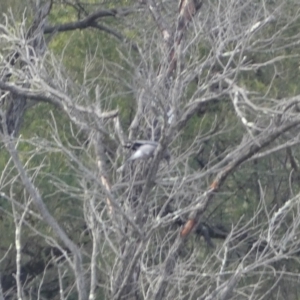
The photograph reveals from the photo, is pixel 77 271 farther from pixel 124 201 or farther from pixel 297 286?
pixel 297 286

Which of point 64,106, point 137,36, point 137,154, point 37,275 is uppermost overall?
point 64,106

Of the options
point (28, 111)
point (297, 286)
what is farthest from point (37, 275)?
point (297, 286)

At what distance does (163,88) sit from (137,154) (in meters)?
0.32

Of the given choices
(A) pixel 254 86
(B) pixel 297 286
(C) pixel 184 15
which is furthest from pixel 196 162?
(C) pixel 184 15

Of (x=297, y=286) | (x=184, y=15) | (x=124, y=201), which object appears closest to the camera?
(x=124, y=201)

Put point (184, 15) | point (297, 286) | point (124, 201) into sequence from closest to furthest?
point (124, 201)
point (184, 15)
point (297, 286)

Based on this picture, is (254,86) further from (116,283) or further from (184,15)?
(116,283)

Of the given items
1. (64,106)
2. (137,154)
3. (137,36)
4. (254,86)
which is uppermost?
(64,106)

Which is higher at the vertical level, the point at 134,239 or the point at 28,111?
the point at 134,239

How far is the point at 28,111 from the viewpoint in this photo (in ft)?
29.8

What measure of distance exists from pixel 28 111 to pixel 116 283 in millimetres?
4785

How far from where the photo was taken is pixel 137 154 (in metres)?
4.36

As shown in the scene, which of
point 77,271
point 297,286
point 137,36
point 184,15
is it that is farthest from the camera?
point 297,286

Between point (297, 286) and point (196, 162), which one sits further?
point (297, 286)
